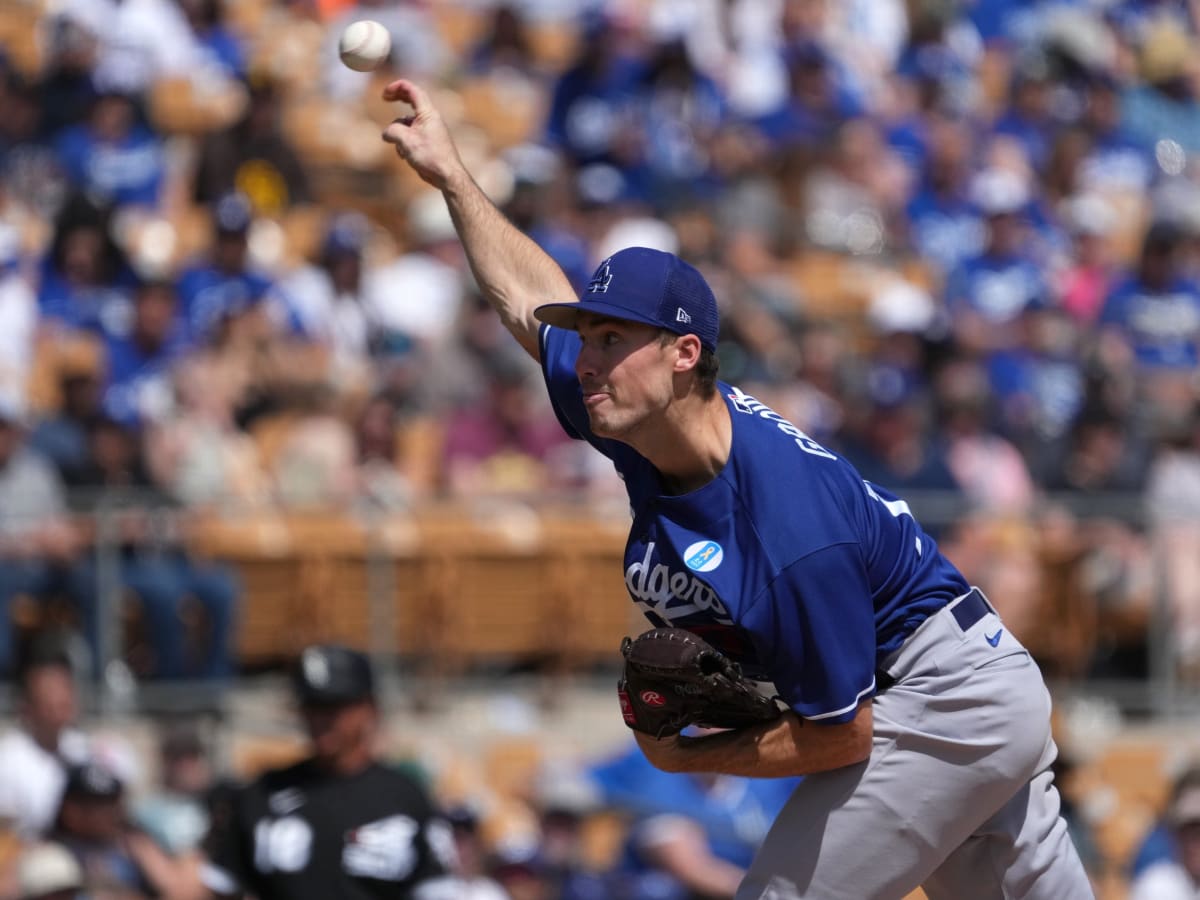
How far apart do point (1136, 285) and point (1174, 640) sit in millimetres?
3948

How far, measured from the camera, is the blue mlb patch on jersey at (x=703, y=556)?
4188mm

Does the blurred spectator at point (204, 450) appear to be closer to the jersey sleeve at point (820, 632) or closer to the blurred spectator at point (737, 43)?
the jersey sleeve at point (820, 632)

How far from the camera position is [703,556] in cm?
420

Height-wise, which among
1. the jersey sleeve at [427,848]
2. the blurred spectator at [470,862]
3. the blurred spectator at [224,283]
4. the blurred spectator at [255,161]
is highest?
the blurred spectator at [255,161]

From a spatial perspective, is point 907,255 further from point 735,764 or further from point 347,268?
point 735,764

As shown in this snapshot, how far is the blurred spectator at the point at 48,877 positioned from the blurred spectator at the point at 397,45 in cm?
766

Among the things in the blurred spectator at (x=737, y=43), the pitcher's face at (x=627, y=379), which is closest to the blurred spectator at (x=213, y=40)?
the blurred spectator at (x=737, y=43)

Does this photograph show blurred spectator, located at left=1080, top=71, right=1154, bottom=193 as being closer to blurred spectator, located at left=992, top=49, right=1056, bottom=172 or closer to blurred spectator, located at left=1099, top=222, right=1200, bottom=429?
blurred spectator, located at left=992, top=49, right=1056, bottom=172

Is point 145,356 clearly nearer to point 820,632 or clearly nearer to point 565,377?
point 565,377

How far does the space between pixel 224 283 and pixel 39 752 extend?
3.60m

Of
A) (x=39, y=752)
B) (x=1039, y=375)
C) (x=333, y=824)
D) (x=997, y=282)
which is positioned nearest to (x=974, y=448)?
(x=1039, y=375)

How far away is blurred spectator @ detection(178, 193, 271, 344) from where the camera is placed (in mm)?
10602

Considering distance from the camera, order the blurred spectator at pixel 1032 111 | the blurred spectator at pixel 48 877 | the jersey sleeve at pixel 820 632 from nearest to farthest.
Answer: the jersey sleeve at pixel 820 632
the blurred spectator at pixel 48 877
the blurred spectator at pixel 1032 111

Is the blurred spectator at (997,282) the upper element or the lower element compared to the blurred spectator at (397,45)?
lower
